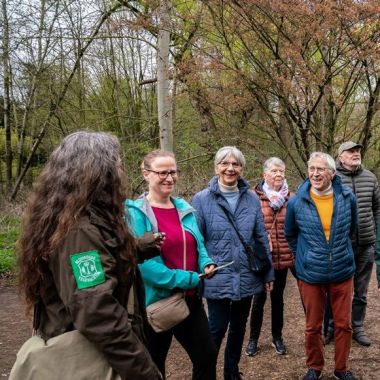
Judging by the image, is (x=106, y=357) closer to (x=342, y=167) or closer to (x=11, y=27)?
(x=342, y=167)

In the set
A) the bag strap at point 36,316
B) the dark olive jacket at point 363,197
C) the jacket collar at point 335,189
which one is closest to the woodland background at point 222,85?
the dark olive jacket at point 363,197

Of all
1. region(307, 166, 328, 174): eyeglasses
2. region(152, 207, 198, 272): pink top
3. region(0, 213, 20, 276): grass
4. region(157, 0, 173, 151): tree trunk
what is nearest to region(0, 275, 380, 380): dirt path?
region(152, 207, 198, 272): pink top

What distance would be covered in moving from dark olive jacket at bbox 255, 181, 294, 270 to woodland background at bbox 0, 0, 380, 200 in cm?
274

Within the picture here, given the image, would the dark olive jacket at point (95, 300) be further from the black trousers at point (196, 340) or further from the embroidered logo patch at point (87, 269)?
the black trousers at point (196, 340)

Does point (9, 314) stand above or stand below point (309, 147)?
below

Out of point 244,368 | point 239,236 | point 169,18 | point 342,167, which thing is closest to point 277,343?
point 244,368

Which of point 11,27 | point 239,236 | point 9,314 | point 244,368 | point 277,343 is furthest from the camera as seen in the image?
point 11,27

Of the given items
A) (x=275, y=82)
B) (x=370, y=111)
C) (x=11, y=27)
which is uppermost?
(x=11, y=27)

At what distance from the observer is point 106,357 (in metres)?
1.67

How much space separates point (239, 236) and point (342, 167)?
4.87 ft

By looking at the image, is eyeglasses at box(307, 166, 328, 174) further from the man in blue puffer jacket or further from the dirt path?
the dirt path

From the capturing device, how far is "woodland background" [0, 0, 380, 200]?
6094 mm

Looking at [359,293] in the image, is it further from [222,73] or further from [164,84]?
[164,84]

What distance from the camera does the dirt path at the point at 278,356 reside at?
3.72m
